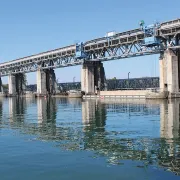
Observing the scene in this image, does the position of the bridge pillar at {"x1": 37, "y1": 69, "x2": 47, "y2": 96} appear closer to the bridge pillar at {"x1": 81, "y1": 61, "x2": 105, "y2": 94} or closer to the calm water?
the bridge pillar at {"x1": 81, "y1": 61, "x2": 105, "y2": 94}

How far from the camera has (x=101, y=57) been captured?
129125 mm

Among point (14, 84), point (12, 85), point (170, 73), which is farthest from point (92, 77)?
point (14, 84)

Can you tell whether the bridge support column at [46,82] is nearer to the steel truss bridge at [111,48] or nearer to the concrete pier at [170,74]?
the steel truss bridge at [111,48]

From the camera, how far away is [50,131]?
102 feet

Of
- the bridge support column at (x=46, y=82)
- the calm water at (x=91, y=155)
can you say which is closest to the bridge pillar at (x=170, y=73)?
the calm water at (x=91, y=155)

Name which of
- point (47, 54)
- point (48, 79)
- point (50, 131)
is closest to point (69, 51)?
point (47, 54)

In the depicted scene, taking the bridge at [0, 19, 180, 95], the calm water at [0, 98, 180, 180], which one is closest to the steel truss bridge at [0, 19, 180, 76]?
the bridge at [0, 19, 180, 95]

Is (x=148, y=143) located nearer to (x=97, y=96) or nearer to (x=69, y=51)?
(x=97, y=96)

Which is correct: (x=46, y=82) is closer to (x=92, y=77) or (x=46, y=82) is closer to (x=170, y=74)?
(x=92, y=77)

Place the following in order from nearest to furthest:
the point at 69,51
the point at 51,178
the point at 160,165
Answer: the point at 51,178, the point at 160,165, the point at 69,51

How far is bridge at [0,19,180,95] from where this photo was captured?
97062 millimetres

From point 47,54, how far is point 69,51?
17447 millimetres

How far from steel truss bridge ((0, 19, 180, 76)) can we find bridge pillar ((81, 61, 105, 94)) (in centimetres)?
320

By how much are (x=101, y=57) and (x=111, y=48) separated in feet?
24.5
